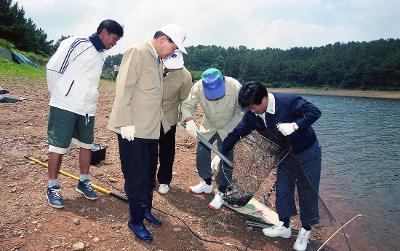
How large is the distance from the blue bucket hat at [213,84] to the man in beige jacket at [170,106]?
40 centimetres

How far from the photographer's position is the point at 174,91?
5500 mm

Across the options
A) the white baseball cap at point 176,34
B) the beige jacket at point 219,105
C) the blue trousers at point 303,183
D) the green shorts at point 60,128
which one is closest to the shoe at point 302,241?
the blue trousers at point 303,183

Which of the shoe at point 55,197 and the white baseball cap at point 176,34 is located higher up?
the white baseball cap at point 176,34

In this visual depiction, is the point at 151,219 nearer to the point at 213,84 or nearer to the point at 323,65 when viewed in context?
the point at 213,84

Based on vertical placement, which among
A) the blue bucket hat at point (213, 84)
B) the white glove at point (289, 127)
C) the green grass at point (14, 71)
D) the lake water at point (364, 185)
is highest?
the blue bucket hat at point (213, 84)

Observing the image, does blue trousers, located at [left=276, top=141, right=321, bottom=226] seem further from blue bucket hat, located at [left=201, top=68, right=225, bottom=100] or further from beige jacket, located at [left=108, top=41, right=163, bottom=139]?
beige jacket, located at [left=108, top=41, right=163, bottom=139]

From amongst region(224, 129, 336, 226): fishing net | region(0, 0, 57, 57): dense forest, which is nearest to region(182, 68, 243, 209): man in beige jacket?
region(224, 129, 336, 226): fishing net

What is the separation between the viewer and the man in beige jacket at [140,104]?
3.73 meters

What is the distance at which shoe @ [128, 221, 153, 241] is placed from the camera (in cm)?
429

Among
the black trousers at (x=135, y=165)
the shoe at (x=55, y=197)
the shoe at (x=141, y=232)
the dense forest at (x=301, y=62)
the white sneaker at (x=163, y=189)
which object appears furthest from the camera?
the dense forest at (x=301, y=62)

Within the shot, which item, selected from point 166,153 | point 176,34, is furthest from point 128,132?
point 166,153

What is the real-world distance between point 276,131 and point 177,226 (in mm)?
1953

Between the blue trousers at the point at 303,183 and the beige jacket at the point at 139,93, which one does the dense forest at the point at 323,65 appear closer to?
the blue trousers at the point at 303,183

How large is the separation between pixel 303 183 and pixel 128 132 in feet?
7.94
